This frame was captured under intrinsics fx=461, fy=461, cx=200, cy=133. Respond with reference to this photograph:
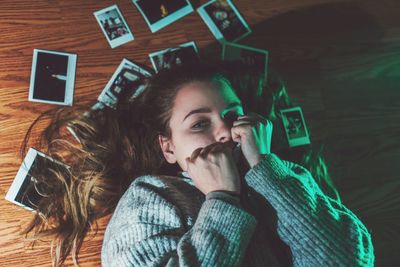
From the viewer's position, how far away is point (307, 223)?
1.14m

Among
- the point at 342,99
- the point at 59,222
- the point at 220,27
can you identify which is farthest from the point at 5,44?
the point at 342,99

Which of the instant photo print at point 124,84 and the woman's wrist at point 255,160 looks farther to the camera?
the instant photo print at point 124,84

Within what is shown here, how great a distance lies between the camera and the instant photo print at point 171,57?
1.60 meters

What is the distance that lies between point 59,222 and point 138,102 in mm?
462

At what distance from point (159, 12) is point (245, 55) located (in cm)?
34

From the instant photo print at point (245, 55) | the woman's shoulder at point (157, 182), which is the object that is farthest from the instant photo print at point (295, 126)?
the woman's shoulder at point (157, 182)

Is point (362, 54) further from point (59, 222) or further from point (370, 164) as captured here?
point (59, 222)

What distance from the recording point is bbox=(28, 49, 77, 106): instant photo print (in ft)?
5.01

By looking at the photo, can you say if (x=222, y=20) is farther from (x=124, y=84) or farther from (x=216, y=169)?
(x=216, y=169)

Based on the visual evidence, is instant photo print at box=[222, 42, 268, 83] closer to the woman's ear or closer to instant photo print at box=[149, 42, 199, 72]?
instant photo print at box=[149, 42, 199, 72]

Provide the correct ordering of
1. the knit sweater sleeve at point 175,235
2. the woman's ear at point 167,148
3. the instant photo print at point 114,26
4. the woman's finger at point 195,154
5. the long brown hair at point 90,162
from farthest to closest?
the instant photo print at point 114,26 → the long brown hair at point 90,162 → the woman's ear at point 167,148 → the woman's finger at point 195,154 → the knit sweater sleeve at point 175,235

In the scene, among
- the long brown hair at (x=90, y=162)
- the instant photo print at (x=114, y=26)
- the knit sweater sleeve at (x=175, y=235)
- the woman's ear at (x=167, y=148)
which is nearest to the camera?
the knit sweater sleeve at (x=175, y=235)

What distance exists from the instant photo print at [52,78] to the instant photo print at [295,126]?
736mm

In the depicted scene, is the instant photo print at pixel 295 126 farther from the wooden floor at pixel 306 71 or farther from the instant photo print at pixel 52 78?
the instant photo print at pixel 52 78
